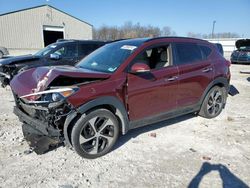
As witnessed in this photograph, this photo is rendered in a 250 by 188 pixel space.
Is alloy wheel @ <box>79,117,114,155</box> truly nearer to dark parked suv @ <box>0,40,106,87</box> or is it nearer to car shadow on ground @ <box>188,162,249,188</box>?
car shadow on ground @ <box>188,162,249,188</box>

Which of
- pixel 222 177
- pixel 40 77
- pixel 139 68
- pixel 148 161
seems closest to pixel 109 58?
pixel 139 68

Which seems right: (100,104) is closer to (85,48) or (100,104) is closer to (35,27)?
(85,48)

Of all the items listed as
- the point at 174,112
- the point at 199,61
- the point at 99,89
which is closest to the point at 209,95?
the point at 199,61

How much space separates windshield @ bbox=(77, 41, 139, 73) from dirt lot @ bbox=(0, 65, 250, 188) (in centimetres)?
141

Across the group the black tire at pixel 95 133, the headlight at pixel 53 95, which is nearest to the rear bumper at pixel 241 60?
the black tire at pixel 95 133

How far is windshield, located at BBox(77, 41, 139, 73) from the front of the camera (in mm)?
3986

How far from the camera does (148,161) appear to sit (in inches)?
144

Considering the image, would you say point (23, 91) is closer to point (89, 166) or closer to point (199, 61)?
point (89, 166)

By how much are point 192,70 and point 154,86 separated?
46.3 inches

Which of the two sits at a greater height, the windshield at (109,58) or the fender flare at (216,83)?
the windshield at (109,58)

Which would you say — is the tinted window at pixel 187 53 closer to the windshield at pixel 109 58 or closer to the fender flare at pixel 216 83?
the fender flare at pixel 216 83

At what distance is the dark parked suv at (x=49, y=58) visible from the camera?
25.8 ft

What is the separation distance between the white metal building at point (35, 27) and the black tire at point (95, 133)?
95.6 feet

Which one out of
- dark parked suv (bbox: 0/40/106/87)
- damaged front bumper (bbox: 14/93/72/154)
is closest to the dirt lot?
damaged front bumper (bbox: 14/93/72/154)
